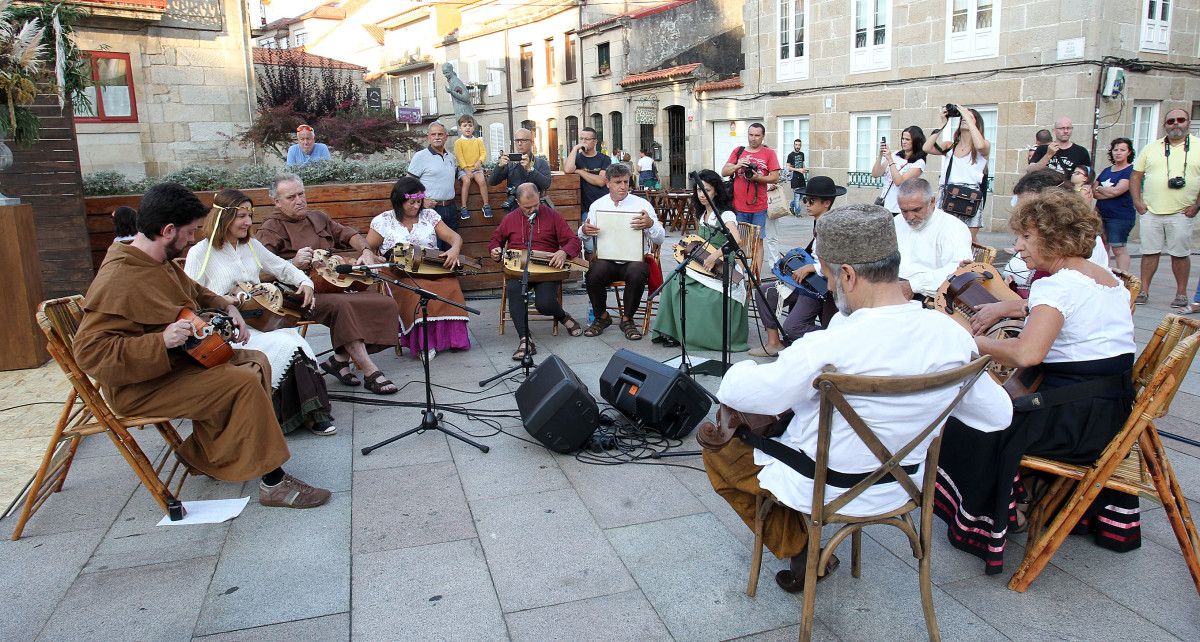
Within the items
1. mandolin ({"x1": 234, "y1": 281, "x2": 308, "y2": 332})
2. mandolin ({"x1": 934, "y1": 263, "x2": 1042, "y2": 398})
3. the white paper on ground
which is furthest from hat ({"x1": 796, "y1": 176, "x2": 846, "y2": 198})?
the white paper on ground

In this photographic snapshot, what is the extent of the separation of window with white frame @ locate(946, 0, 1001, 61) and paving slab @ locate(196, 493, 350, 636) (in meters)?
13.2

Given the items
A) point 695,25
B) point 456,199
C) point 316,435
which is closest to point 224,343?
point 316,435

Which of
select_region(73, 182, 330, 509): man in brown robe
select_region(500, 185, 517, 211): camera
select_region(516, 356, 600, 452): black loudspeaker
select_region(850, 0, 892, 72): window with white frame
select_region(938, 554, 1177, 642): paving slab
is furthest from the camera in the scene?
select_region(850, 0, 892, 72): window with white frame

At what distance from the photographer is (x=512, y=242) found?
6199mm

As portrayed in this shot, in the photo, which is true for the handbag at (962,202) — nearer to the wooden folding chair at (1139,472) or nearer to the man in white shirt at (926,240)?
the man in white shirt at (926,240)

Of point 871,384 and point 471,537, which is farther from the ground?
point 871,384

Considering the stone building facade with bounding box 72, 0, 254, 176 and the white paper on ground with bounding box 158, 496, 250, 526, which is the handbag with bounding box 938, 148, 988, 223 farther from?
the stone building facade with bounding box 72, 0, 254, 176

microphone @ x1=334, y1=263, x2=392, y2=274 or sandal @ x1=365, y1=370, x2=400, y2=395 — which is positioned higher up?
microphone @ x1=334, y1=263, x2=392, y2=274

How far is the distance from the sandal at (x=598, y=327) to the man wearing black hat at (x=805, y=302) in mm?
1283

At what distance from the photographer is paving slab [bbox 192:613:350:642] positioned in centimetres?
246

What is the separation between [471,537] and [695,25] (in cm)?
2178

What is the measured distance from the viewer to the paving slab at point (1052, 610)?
7.80 feet

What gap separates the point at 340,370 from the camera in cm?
526

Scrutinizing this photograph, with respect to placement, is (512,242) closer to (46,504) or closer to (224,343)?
(224,343)
